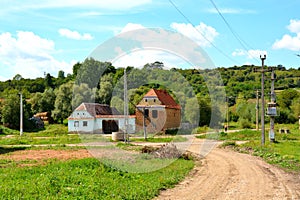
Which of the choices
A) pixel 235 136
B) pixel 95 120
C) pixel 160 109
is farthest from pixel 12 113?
pixel 235 136

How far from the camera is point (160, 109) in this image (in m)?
39.1

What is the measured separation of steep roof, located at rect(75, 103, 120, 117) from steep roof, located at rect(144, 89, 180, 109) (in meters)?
3.92

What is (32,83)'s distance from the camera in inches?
4498

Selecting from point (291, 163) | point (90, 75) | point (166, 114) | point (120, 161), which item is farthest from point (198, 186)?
point (166, 114)

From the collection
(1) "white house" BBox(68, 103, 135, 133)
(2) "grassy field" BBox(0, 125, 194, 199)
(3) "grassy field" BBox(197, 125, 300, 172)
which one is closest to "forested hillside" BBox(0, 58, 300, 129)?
(1) "white house" BBox(68, 103, 135, 133)

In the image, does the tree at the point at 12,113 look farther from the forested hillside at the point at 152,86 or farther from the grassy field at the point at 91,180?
the grassy field at the point at 91,180

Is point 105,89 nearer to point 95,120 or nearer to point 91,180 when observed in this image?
point 95,120

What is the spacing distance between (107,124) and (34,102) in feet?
108

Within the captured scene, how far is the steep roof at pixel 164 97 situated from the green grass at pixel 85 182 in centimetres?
2015

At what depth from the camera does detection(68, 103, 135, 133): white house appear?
140 feet

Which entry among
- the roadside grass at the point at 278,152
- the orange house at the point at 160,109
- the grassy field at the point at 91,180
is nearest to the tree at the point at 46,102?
the orange house at the point at 160,109

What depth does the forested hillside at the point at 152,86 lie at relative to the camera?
2642cm

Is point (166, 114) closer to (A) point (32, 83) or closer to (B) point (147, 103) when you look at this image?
(B) point (147, 103)

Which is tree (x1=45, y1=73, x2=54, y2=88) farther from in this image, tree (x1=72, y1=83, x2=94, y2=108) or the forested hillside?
tree (x1=72, y1=83, x2=94, y2=108)
